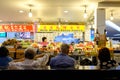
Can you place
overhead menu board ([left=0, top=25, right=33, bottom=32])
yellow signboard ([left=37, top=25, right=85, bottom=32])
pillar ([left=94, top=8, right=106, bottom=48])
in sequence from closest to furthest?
pillar ([left=94, top=8, right=106, bottom=48]) → yellow signboard ([left=37, top=25, right=85, bottom=32]) → overhead menu board ([left=0, top=25, right=33, bottom=32])

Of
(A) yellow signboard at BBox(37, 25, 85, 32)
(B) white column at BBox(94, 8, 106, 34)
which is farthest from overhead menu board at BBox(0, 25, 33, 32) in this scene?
(B) white column at BBox(94, 8, 106, 34)

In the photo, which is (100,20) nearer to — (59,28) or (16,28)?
(59,28)

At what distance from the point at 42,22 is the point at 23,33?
57.8 inches

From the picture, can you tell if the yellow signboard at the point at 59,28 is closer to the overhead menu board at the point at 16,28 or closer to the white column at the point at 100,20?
the overhead menu board at the point at 16,28

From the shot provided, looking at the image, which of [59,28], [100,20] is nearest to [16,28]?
[59,28]

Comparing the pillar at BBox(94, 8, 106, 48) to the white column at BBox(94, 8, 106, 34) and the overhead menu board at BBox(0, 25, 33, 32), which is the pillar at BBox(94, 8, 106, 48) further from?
the overhead menu board at BBox(0, 25, 33, 32)

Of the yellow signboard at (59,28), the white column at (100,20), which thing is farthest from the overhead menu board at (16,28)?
the white column at (100,20)

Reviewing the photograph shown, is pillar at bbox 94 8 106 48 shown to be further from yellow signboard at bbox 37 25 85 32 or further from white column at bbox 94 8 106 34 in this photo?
yellow signboard at bbox 37 25 85 32

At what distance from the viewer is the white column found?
9.83 metres

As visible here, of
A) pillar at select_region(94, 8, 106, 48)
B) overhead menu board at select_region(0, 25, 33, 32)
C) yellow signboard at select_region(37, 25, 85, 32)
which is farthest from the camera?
overhead menu board at select_region(0, 25, 33, 32)

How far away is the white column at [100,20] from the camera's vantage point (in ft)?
32.2

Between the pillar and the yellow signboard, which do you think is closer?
the pillar
